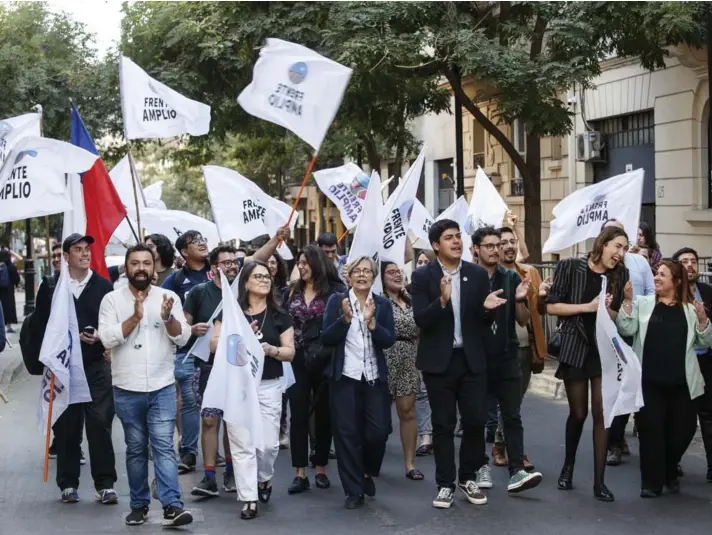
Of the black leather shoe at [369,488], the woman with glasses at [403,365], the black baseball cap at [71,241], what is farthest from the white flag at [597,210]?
the black baseball cap at [71,241]

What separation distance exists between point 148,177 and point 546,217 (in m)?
50.0

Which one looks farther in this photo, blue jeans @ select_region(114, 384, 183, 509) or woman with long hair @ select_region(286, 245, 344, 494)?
woman with long hair @ select_region(286, 245, 344, 494)

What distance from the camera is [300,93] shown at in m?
10.3

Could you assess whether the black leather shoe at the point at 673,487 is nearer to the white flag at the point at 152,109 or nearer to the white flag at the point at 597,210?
the white flag at the point at 597,210

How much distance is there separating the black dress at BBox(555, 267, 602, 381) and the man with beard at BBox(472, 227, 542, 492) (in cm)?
46

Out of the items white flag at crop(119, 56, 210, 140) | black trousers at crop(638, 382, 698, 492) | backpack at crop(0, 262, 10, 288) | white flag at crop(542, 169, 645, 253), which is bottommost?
black trousers at crop(638, 382, 698, 492)

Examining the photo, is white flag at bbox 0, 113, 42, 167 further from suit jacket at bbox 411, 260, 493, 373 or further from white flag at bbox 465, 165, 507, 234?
suit jacket at bbox 411, 260, 493, 373

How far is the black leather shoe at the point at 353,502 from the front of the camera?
334 inches

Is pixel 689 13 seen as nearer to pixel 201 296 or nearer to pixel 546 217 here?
pixel 201 296

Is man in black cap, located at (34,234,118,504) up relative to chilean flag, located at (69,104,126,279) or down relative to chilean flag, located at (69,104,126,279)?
down

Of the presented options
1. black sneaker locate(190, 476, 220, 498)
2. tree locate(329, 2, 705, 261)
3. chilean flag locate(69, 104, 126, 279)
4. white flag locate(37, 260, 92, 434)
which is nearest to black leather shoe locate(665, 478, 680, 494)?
black sneaker locate(190, 476, 220, 498)

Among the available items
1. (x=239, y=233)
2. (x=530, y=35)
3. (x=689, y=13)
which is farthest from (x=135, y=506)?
Answer: (x=530, y=35)

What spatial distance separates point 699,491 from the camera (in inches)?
352

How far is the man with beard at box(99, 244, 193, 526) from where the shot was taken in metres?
7.99
